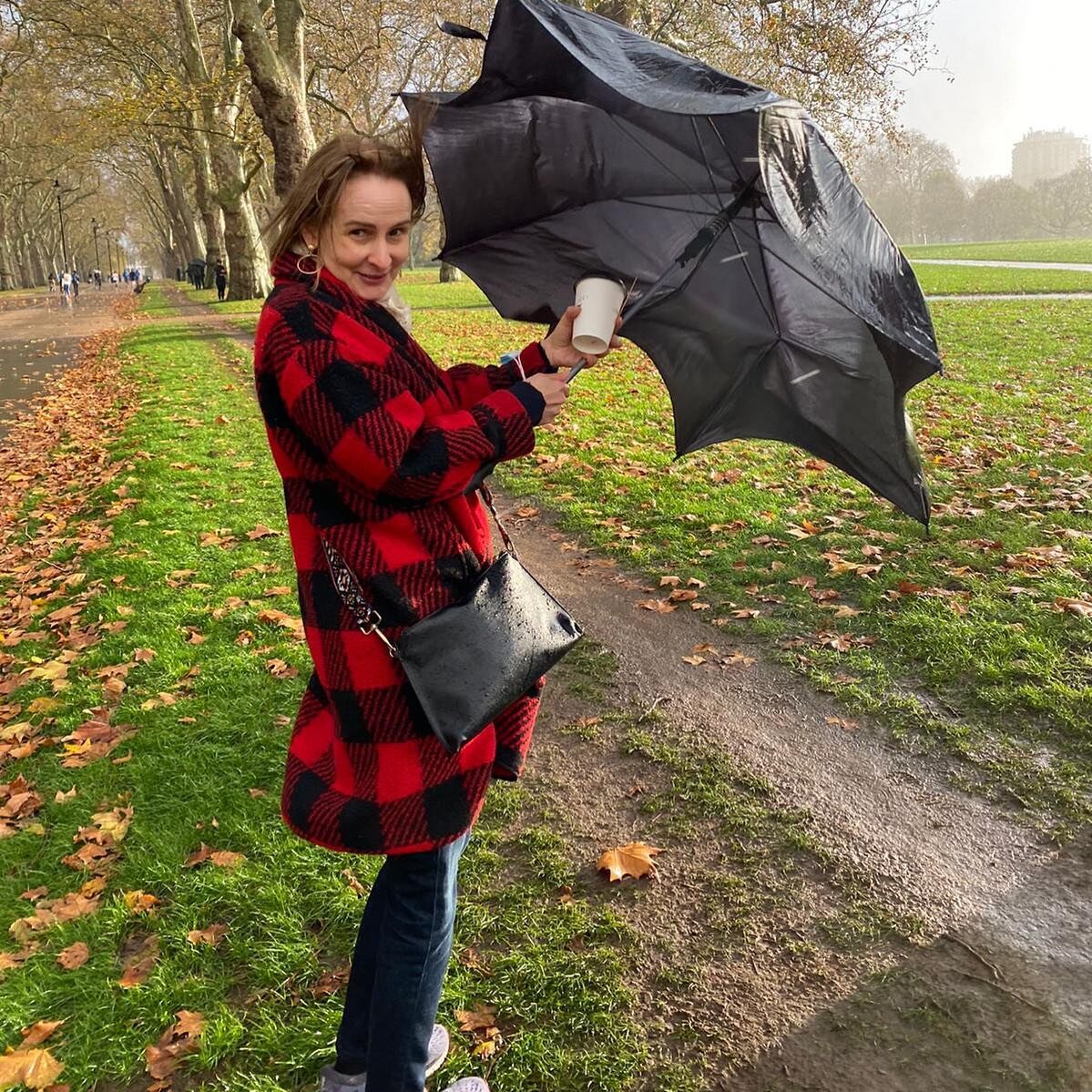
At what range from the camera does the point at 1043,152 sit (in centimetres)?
13238

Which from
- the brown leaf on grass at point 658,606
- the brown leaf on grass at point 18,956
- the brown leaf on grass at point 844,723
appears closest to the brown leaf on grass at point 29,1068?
the brown leaf on grass at point 18,956

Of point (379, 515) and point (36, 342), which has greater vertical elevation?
point (379, 515)

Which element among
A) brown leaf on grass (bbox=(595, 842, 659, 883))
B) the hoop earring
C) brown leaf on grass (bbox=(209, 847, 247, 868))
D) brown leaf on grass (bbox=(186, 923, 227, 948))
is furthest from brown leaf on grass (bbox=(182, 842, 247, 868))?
the hoop earring

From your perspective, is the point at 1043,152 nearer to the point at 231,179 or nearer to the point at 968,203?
the point at 968,203

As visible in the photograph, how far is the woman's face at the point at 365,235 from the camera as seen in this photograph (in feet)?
5.75

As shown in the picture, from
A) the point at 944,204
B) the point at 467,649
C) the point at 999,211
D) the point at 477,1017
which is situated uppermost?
the point at 944,204

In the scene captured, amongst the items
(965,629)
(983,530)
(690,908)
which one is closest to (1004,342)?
(983,530)

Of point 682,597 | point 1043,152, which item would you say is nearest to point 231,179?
point 682,597

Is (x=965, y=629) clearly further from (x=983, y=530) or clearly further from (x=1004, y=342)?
(x=1004, y=342)

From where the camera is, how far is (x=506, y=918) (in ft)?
9.29

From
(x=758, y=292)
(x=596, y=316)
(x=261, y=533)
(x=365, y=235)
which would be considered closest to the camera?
(x=365, y=235)

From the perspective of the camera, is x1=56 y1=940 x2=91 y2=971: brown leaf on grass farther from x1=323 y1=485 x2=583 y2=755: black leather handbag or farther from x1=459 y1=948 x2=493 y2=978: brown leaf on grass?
x1=323 y1=485 x2=583 y2=755: black leather handbag

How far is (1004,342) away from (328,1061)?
13457 mm

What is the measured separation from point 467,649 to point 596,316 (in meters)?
0.80
